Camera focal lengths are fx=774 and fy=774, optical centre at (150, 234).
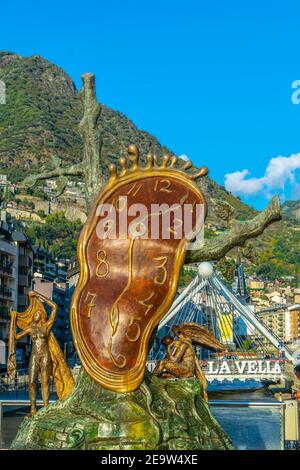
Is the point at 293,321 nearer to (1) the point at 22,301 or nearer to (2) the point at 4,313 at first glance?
(1) the point at 22,301

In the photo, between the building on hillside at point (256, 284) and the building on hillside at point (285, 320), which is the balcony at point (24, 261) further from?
the building on hillside at point (256, 284)

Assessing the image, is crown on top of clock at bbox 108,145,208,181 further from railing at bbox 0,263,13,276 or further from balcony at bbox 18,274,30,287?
balcony at bbox 18,274,30,287

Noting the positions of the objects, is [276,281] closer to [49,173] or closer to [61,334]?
[61,334]

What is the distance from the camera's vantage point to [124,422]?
10148mm

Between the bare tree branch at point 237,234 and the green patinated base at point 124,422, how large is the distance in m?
2.06

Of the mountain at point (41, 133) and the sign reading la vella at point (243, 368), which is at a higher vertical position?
the mountain at point (41, 133)

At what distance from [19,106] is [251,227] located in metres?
169

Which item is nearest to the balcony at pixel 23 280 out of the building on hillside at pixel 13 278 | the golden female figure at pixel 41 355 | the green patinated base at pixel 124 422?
the building on hillside at pixel 13 278

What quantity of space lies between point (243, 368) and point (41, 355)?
36.4 meters

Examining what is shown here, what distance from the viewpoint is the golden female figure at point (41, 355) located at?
1238 cm

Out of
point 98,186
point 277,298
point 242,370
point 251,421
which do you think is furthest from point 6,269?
point 277,298

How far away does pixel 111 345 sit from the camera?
10656 millimetres
